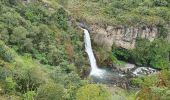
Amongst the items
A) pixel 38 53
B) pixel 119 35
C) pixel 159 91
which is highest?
pixel 159 91

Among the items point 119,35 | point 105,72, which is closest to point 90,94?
point 105,72

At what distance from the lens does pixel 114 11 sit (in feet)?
217

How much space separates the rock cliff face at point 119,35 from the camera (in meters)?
61.8

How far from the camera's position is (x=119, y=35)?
6284 centimetres

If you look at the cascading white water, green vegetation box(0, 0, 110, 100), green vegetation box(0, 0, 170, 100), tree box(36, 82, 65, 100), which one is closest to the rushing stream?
the cascading white water

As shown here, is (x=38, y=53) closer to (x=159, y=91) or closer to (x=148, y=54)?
(x=148, y=54)

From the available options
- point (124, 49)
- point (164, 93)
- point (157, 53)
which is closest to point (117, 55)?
point (124, 49)

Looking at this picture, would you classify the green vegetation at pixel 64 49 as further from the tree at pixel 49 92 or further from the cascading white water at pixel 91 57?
the cascading white water at pixel 91 57

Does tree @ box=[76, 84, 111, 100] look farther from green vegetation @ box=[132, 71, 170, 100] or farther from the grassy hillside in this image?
the grassy hillside

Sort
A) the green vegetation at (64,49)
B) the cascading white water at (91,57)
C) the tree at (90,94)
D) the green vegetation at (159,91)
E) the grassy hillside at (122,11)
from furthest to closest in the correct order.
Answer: the grassy hillside at (122,11) → the cascading white water at (91,57) → the green vegetation at (64,49) → the tree at (90,94) → the green vegetation at (159,91)

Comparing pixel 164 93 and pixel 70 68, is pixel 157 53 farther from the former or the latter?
pixel 164 93

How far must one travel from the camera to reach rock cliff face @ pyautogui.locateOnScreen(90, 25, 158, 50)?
203 feet

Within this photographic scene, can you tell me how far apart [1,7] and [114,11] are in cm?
1913

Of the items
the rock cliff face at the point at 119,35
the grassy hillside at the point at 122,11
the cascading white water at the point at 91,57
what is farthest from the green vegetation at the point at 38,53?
the grassy hillside at the point at 122,11
